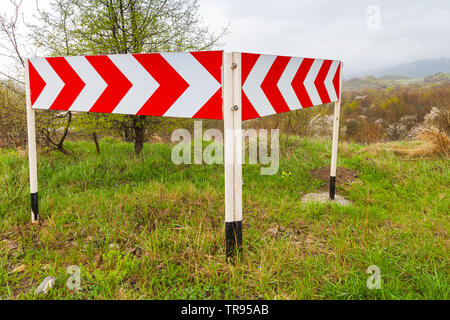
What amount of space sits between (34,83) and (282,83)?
8.22 feet

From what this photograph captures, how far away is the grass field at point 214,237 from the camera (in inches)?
73.2

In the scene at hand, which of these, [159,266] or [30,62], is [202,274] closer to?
[159,266]

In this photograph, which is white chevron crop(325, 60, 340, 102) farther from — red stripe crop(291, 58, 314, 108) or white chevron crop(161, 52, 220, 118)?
white chevron crop(161, 52, 220, 118)

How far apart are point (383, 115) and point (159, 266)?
79.4 feet

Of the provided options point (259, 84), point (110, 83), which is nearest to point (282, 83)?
point (259, 84)

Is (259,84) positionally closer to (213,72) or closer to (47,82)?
(213,72)

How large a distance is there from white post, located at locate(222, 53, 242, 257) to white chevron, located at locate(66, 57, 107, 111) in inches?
50.8

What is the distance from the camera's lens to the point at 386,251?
2281 mm

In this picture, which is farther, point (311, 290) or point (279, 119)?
point (279, 119)

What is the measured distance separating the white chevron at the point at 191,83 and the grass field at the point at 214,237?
1010mm

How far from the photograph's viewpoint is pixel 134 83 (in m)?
2.37

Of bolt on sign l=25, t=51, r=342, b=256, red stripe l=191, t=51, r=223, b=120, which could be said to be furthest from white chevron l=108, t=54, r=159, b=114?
red stripe l=191, t=51, r=223, b=120

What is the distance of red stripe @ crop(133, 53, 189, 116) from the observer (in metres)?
2.16
